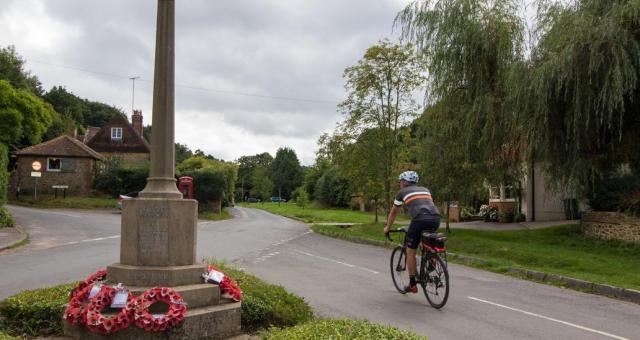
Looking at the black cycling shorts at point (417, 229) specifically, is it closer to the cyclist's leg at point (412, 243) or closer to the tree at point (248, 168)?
the cyclist's leg at point (412, 243)

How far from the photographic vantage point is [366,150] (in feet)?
90.4

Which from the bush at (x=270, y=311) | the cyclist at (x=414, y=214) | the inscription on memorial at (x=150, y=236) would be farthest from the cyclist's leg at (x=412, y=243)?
the inscription on memorial at (x=150, y=236)

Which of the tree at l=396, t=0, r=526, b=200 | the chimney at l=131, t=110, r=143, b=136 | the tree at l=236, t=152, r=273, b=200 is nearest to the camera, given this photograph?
the tree at l=396, t=0, r=526, b=200

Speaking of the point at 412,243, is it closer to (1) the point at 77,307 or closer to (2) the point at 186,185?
(1) the point at 77,307

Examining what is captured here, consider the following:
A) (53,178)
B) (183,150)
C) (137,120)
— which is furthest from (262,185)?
(53,178)

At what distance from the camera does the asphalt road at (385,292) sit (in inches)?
273

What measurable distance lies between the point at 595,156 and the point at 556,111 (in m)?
1.91

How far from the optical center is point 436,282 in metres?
7.82

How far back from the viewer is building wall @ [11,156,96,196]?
44.5 metres

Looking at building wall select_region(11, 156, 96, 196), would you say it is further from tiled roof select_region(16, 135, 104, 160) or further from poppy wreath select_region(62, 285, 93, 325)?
poppy wreath select_region(62, 285, 93, 325)

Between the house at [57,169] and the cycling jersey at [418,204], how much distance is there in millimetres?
42656

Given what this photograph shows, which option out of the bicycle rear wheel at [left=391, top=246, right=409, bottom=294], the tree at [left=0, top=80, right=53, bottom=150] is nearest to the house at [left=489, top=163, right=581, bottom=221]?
the bicycle rear wheel at [left=391, top=246, right=409, bottom=294]

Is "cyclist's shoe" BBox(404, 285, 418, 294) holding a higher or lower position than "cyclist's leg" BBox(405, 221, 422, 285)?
lower

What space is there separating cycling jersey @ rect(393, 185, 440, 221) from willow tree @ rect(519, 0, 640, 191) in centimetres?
779
